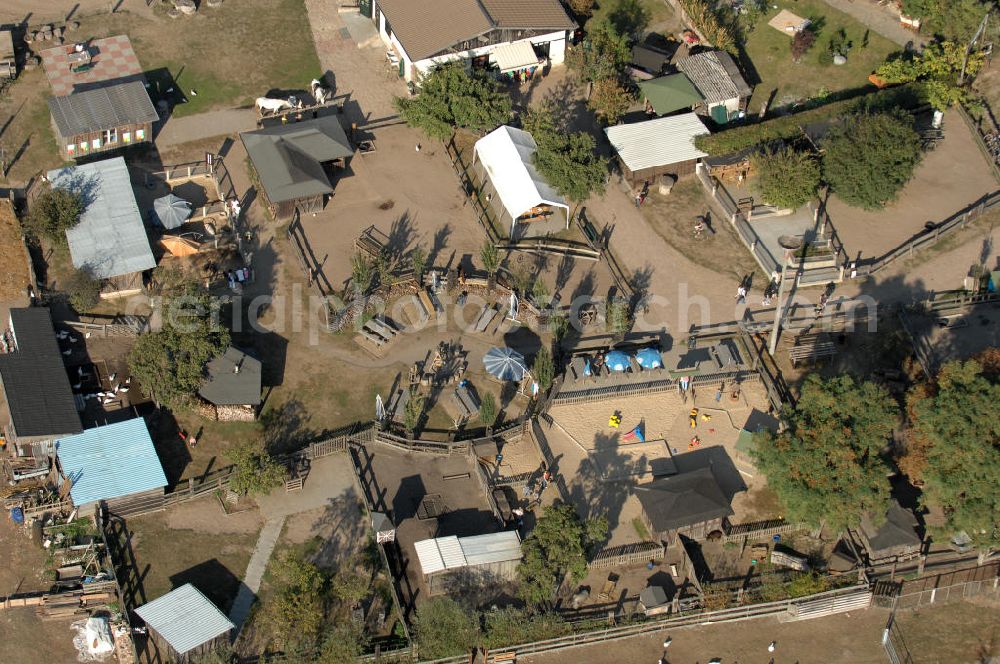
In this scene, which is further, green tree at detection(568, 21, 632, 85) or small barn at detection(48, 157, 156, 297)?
green tree at detection(568, 21, 632, 85)

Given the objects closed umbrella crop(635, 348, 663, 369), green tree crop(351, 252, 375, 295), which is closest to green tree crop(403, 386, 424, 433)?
green tree crop(351, 252, 375, 295)

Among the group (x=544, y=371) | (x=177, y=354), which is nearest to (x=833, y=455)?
(x=544, y=371)

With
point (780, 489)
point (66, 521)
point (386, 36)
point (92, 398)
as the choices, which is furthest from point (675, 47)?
point (66, 521)

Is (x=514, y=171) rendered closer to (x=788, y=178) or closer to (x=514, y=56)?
(x=514, y=56)

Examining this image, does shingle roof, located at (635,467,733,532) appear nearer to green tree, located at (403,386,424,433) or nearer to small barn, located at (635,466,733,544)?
small barn, located at (635,466,733,544)

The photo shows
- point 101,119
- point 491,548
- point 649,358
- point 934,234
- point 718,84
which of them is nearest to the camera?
point 491,548

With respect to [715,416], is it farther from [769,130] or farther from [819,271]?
[769,130]

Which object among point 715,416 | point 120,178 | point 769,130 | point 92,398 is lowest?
point 715,416
